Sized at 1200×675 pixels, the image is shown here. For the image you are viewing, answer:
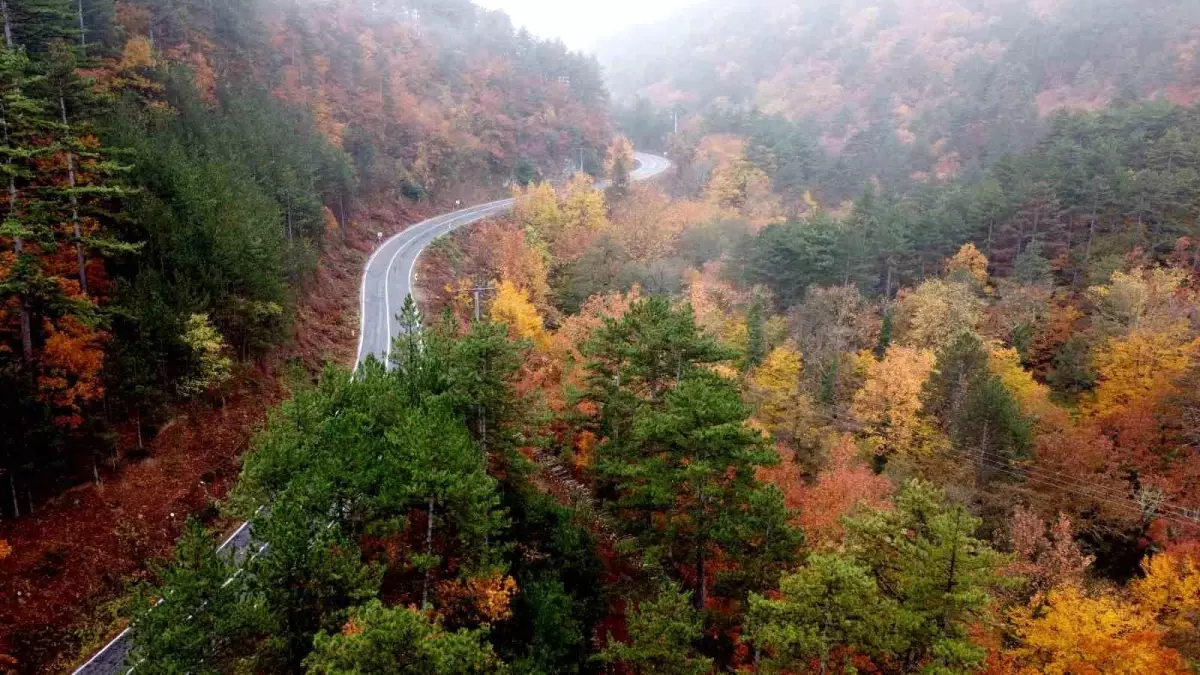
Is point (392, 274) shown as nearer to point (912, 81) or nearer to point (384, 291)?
point (384, 291)

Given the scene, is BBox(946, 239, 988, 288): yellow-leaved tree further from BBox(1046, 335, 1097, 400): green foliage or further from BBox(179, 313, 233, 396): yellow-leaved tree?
BBox(179, 313, 233, 396): yellow-leaved tree

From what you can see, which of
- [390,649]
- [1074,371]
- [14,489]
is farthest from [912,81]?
[14,489]

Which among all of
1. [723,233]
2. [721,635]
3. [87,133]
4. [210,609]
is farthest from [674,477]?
[723,233]

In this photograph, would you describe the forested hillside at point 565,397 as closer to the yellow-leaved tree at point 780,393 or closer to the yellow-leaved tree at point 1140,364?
the yellow-leaved tree at point 1140,364

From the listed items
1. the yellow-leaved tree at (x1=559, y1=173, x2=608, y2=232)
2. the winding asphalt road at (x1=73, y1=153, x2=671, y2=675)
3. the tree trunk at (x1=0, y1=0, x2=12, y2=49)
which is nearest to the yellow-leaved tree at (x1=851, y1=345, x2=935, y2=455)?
the yellow-leaved tree at (x1=559, y1=173, x2=608, y2=232)

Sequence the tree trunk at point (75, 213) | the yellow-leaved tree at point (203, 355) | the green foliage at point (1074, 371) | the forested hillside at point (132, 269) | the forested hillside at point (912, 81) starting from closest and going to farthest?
the forested hillside at point (132, 269)
the tree trunk at point (75, 213)
the yellow-leaved tree at point (203, 355)
the green foliage at point (1074, 371)
the forested hillside at point (912, 81)

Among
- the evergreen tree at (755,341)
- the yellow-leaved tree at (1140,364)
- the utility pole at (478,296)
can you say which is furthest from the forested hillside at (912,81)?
the utility pole at (478,296)
